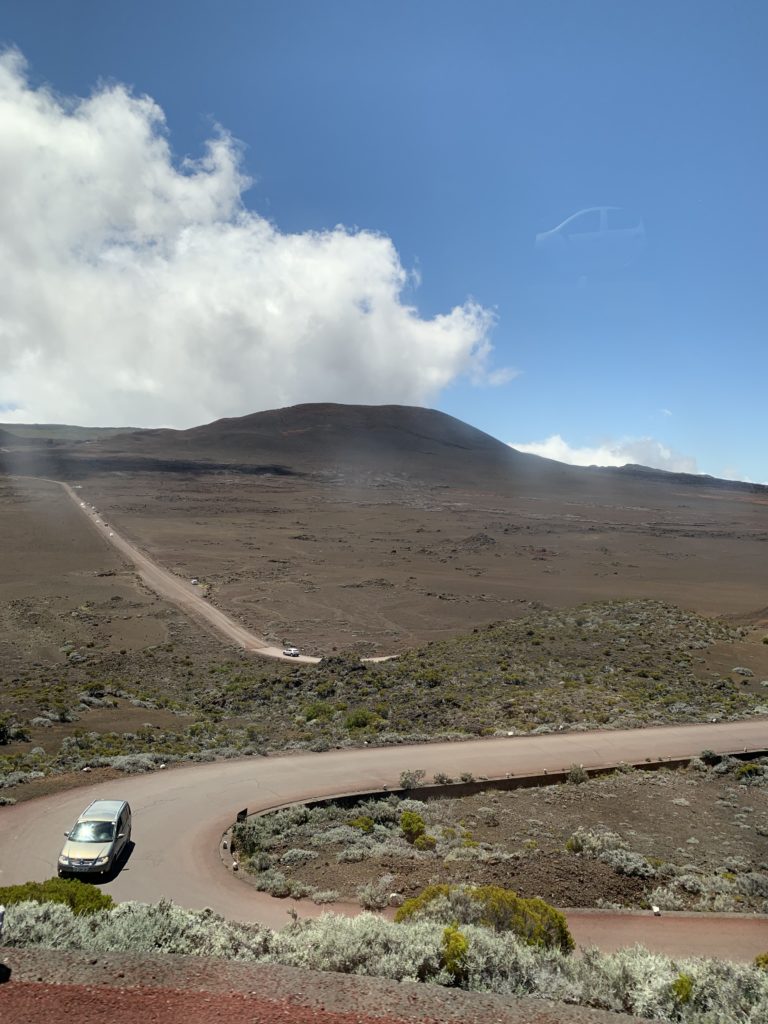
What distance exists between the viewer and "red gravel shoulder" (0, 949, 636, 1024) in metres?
5.22

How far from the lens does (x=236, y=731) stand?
66.0 feet

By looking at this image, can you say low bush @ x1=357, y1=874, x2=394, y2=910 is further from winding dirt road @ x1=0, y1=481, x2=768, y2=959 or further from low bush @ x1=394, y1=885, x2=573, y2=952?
low bush @ x1=394, y1=885, x2=573, y2=952

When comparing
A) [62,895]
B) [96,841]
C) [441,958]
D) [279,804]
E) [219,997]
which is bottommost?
[279,804]

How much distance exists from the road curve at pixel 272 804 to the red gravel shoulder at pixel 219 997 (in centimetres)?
334

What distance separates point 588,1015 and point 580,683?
1937cm

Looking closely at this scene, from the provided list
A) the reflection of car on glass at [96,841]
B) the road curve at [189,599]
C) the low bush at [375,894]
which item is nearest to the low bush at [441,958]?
the low bush at [375,894]

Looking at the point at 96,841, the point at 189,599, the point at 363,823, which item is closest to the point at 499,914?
the point at 363,823

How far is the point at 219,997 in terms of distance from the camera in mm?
5492

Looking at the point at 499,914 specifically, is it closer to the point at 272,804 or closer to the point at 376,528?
the point at 272,804

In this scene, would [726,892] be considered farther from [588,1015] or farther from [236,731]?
[236,731]

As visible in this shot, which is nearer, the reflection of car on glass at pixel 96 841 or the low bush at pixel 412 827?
the reflection of car on glass at pixel 96 841

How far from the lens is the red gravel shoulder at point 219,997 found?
522 cm

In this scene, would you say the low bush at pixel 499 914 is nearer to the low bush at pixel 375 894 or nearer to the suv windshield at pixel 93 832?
the low bush at pixel 375 894

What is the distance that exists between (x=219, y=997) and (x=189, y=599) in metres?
42.6
